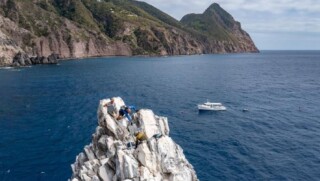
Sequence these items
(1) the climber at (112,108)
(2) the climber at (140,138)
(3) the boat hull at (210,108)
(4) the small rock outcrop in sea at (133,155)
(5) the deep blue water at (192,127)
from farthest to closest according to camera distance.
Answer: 1. (3) the boat hull at (210,108)
2. (5) the deep blue water at (192,127)
3. (1) the climber at (112,108)
4. (2) the climber at (140,138)
5. (4) the small rock outcrop in sea at (133,155)

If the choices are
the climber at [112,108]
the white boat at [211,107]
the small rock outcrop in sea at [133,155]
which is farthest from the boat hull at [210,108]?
the small rock outcrop in sea at [133,155]

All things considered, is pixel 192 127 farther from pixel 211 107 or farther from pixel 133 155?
pixel 133 155

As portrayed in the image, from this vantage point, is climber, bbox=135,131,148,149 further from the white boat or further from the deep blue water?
the white boat

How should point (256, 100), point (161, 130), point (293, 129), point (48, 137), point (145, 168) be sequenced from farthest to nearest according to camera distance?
point (256, 100) < point (293, 129) < point (48, 137) < point (161, 130) < point (145, 168)

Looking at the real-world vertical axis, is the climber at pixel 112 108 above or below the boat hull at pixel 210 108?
above

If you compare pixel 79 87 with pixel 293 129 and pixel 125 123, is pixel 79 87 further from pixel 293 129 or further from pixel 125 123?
pixel 125 123

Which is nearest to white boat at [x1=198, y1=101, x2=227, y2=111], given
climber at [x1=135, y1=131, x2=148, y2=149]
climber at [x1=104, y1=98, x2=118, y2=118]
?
climber at [x1=104, y1=98, x2=118, y2=118]

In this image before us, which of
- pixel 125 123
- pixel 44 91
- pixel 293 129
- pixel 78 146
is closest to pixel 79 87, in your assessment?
pixel 44 91

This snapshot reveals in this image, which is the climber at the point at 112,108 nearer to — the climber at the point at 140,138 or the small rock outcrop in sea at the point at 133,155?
the small rock outcrop in sea at the point at 133,155
